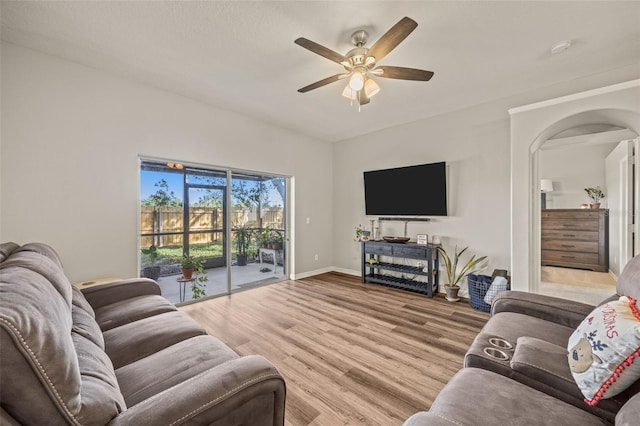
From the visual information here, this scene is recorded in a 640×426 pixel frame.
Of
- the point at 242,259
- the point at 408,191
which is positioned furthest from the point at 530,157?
the point at 242,259

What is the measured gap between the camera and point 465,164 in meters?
3.84

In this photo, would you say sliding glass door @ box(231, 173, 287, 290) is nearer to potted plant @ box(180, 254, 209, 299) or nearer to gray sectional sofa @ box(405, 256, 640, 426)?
potted plant @ box(180, 254, 209, 299)

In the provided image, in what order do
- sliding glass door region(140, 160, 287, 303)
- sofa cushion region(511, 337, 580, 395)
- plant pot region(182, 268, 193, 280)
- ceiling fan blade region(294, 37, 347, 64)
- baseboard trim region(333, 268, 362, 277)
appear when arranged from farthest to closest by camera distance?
baseboard trim region(333, 268, 362, 277) < plant pot region(182, 268, 193, 280) < sliding glass door region(140, 160, 287, 303) < ceiling fan blade region(294, 37, 347, 64) < sofa cushion region(511, 337, 580, 395)

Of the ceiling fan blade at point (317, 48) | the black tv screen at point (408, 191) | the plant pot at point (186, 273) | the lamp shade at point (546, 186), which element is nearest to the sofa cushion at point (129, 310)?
the plant pot at point (186, 273)

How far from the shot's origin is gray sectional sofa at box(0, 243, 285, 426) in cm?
65

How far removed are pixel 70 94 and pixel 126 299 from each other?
2.21m

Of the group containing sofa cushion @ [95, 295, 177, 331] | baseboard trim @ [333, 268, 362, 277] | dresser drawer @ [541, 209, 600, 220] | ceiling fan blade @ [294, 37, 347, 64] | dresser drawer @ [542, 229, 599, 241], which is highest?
ceiling fan blade @ [294, 37, 347, 64]

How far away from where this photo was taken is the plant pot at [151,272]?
10.9ft

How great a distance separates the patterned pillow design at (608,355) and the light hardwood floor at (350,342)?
3.12 ft

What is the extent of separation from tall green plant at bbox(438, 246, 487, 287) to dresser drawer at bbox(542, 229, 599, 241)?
124 inches

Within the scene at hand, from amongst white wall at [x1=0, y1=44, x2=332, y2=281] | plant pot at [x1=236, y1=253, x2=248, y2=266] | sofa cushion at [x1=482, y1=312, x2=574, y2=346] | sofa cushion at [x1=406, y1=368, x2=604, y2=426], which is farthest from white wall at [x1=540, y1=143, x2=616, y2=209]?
white wall at [x1=0, y1=44, x2=332, y2=281]

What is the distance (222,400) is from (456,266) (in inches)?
151

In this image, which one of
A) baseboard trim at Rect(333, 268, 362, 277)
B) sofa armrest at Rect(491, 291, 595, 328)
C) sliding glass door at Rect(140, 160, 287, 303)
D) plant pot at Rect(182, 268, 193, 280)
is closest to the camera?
sofa armrest at Rect(491, 291, 595, 328)

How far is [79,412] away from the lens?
726 mm
